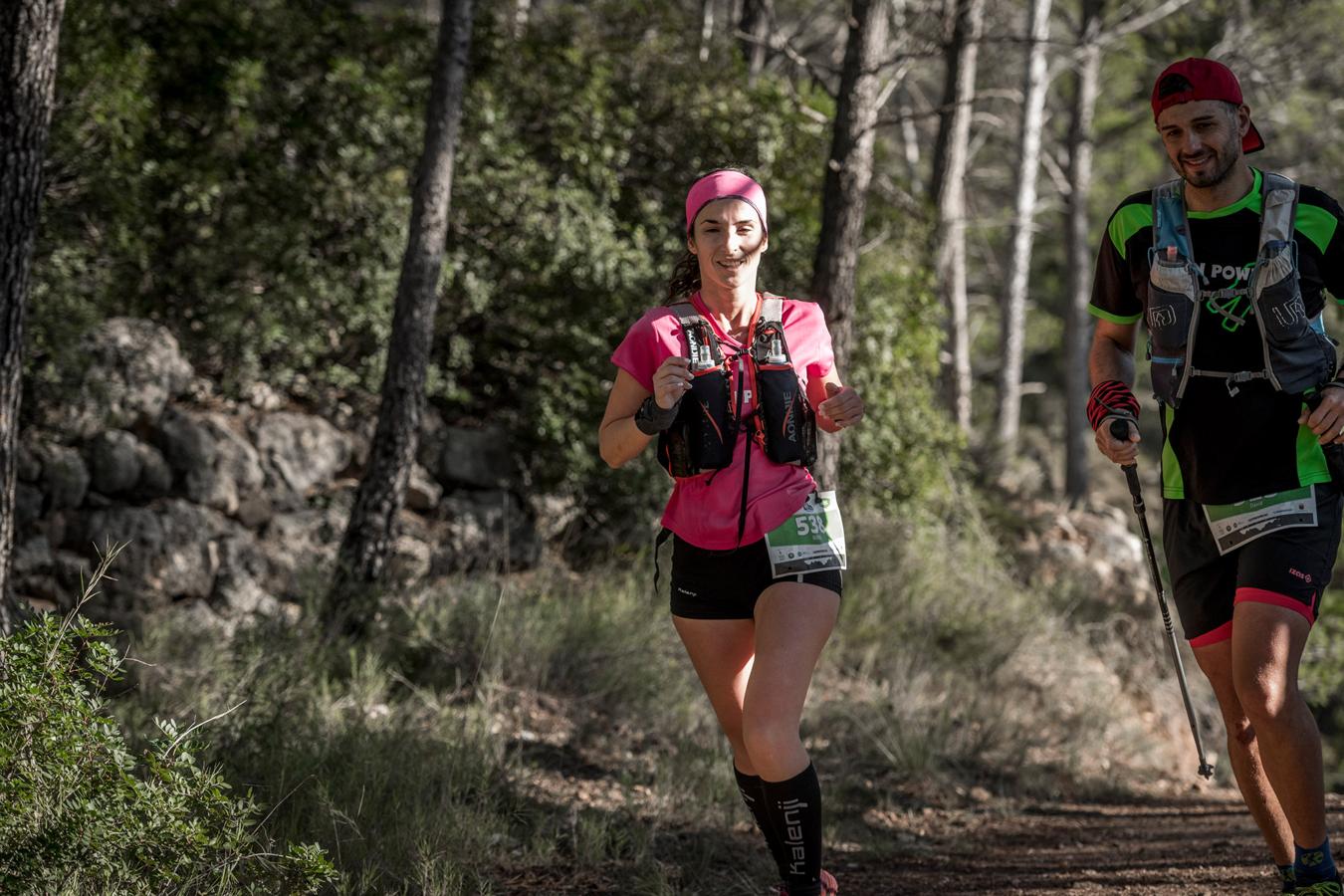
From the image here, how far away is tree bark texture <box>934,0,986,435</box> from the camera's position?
13.0m

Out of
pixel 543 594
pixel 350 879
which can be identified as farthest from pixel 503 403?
pixel 350 879

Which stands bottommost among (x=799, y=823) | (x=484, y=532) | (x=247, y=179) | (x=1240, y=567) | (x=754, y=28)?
(x=799, y=823)

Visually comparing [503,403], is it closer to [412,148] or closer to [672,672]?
[412,148]

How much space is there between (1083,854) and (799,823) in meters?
2.46

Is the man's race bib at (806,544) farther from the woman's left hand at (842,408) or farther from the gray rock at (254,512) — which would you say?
the gray rock at (254,512)

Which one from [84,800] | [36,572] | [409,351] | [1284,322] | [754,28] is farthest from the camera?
[754,28]

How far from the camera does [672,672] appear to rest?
7121 millimetres

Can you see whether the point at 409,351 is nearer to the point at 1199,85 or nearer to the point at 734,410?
the point at 734,410

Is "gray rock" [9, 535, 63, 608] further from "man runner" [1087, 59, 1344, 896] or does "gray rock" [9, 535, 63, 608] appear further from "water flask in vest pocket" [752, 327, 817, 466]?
"man runner" [1087, 59, 1344, 896]

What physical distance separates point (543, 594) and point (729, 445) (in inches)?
161

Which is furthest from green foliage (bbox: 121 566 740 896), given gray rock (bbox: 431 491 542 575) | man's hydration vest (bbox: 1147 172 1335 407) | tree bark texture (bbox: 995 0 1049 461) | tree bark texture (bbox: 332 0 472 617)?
tree bark texture (bbox: 995 0 1049 461)

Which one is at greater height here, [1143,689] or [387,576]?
[387,576]

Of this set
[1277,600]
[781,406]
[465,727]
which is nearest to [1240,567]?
[1277,600]

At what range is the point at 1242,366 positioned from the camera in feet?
12.8
